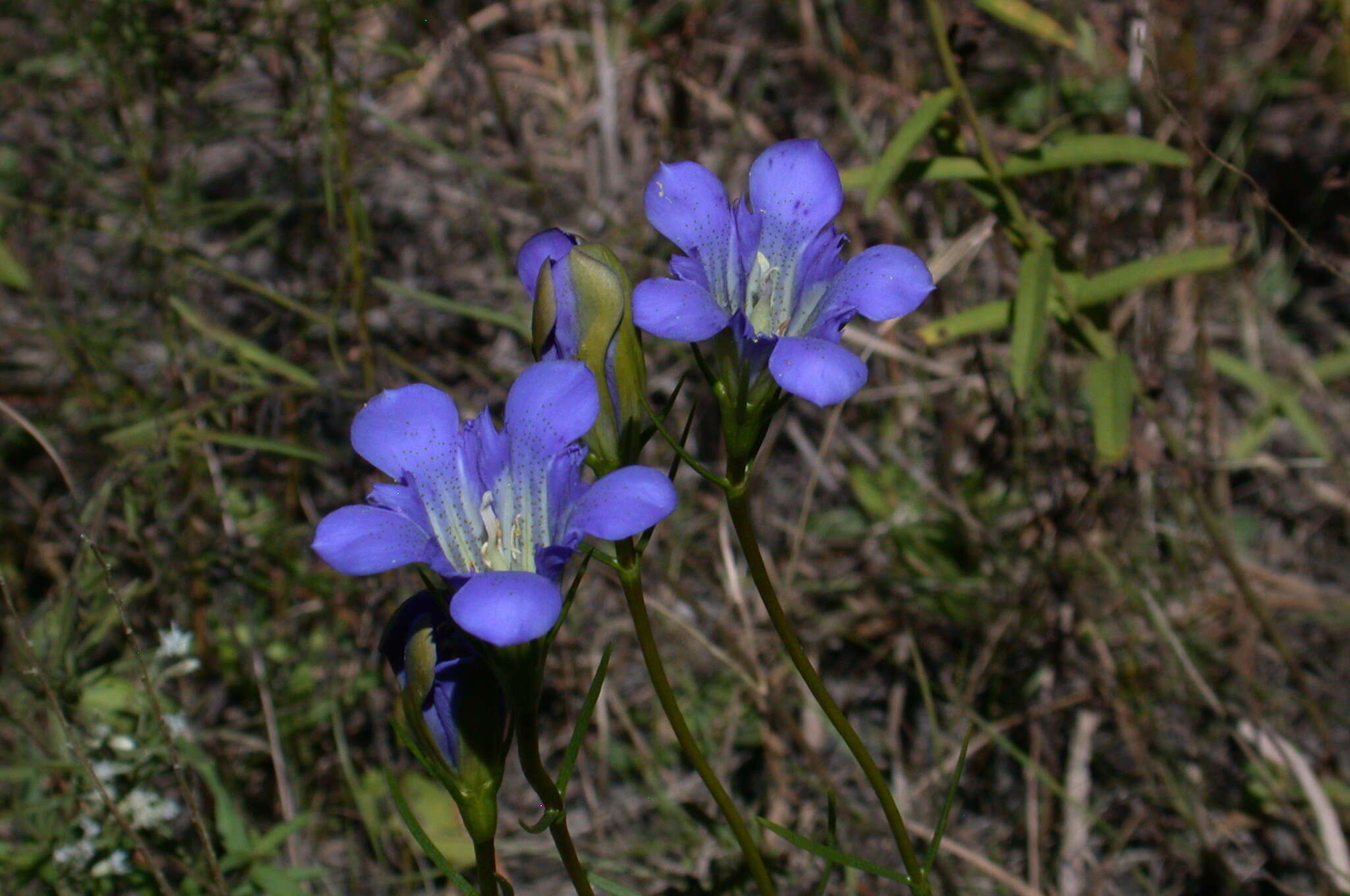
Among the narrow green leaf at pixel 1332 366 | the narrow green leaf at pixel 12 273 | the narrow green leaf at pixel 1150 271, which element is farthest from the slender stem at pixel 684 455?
the narrow green leaf at pixel 1332 366

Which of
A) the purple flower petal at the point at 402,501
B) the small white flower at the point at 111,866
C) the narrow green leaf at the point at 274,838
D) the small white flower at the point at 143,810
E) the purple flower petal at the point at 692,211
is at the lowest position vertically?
the narrow green leaf at the point at 274,838

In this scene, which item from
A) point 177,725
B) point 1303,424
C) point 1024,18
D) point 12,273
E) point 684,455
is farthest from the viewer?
point 1303,424

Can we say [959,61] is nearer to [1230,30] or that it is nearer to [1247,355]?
[1247,355]

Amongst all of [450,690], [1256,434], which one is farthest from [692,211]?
[1256,434]

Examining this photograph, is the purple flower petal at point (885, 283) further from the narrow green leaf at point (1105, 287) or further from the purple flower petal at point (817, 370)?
the narrow green leaf at point (1105, 287)

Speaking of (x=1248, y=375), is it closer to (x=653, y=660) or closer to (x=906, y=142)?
(x=906, y=142)

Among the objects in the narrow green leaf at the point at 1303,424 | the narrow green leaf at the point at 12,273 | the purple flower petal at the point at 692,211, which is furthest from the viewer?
the narrow green leaf at the point at 1303,424

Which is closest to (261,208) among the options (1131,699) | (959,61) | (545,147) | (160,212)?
(160,212)
